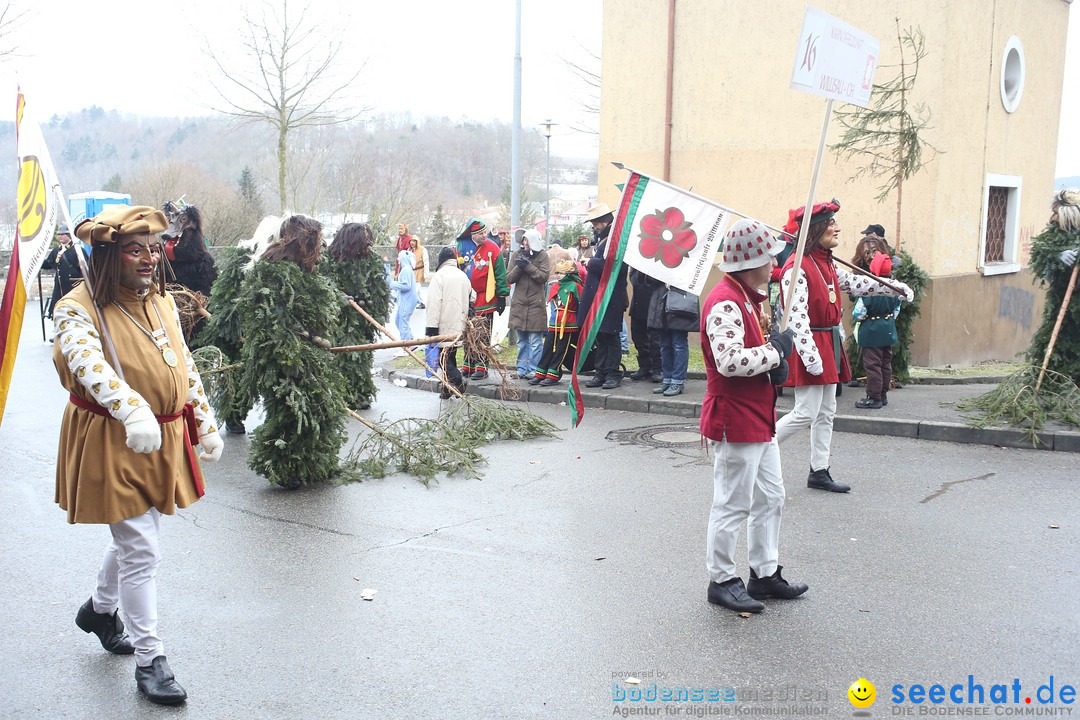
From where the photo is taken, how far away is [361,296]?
988 centimetres

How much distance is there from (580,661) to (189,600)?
2089mm

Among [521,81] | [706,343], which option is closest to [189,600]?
[706,343]

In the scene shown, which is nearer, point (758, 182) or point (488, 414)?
point (488, 414)

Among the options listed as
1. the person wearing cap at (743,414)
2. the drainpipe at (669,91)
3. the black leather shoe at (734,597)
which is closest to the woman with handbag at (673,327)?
the drainpipe at (669,91)

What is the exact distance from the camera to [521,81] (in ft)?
53.0

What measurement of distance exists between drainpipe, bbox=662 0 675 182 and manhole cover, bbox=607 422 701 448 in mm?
5973

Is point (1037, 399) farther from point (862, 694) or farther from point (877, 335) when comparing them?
point (862, 694)

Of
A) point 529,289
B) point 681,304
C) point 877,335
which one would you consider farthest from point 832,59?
point 529,289

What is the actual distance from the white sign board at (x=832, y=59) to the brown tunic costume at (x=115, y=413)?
11.3 feet

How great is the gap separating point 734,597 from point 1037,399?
214 inches

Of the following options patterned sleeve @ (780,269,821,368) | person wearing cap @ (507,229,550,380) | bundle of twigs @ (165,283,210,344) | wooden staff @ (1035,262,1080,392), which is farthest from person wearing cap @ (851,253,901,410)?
bundle of twigs @ (165,283,210,344)

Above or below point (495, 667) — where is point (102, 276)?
above

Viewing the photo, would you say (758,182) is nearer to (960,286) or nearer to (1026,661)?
(960,286)

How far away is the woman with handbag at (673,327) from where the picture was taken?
1080 cm
